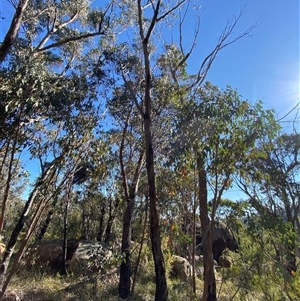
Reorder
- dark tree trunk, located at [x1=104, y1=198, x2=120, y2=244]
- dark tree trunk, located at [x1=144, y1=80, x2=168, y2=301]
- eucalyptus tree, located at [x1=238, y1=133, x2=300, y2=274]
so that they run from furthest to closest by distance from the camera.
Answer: dark tree trunk, located at [x1=104, y1=198, x2=120, y2=244]
dark tree trunk, located at [x1=144, y1=80, x2=168, y2=301]
eucalyptus tree, located at [x1=238, y1=133, x2=300, y2=274]

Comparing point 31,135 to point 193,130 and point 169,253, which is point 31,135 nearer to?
point 193,130

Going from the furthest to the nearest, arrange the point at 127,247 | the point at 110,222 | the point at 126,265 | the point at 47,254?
the point at 110,222
the point at 47,254
the point at 127,247
the point at 126,265

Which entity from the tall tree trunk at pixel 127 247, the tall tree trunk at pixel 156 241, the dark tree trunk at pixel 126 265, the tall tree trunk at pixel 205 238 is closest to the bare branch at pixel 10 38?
the tall tree trunk at pixel 156 241

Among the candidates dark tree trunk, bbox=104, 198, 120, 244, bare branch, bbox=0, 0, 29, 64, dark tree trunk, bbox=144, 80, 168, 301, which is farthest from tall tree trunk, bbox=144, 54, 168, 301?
dark tree trunk, bbox=104, 198, 120, 244

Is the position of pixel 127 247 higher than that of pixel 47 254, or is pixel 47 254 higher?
pixel 127 247

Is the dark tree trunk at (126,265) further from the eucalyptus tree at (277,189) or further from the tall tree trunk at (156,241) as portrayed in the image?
the eucalyptus tree at (277,189)

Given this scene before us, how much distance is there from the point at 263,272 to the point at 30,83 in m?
4.72

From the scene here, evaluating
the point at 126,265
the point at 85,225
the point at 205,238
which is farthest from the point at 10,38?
the point at 85,225

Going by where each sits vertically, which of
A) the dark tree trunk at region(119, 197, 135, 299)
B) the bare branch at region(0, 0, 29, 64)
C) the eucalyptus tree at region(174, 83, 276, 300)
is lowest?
the dark tree trunk at region(119, 197, 135, 299)

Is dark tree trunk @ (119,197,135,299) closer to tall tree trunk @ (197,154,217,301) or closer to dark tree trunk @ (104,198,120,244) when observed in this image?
tall tree trunk @ (197,154,217,301)

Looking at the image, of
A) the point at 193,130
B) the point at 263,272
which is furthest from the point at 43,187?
the point at 263,272

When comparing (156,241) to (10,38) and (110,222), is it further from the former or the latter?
(110,222)

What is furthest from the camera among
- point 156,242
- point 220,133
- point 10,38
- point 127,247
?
point 127,247

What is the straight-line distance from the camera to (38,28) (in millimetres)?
8109
